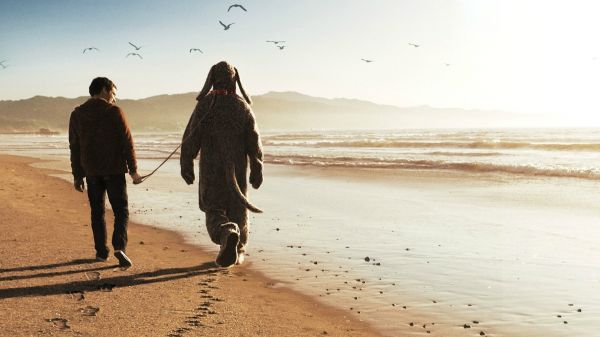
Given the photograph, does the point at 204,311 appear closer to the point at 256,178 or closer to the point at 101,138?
the point at 256,178

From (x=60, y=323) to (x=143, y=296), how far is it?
908 mm

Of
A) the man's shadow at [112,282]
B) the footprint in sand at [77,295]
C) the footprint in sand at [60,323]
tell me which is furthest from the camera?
the man's shadow at [112,282]

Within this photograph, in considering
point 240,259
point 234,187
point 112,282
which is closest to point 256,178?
point 234,187

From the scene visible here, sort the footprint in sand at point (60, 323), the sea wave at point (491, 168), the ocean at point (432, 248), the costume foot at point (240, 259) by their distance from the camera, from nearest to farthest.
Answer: the footprint in sand at point (60, 323)
the ocean at point (432, 248)
the costume foot at point (240, 259)
the sea wave at point (491, 168)

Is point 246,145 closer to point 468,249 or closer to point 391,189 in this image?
point 468,249

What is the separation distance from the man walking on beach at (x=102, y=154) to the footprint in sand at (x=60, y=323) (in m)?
1.81

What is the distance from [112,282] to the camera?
18.2 feet

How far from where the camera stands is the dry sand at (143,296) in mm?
4238

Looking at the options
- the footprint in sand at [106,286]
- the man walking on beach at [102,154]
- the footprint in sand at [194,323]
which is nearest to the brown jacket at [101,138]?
the man walking on beach at [102,154]

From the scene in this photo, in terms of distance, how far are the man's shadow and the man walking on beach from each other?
44 cm

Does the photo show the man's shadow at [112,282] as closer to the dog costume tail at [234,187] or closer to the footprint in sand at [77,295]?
the footprint in sand at [77,295]

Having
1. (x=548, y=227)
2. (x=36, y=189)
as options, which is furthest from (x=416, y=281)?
(x=36, y=189)

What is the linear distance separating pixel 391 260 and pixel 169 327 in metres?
3.15

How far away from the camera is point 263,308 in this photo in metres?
4.83
